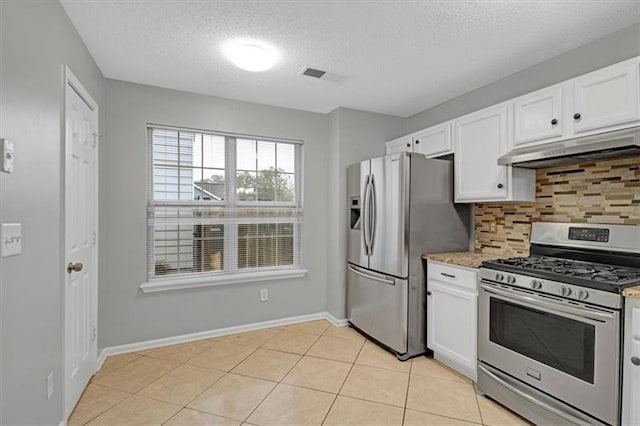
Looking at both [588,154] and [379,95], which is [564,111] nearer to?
[588,154]

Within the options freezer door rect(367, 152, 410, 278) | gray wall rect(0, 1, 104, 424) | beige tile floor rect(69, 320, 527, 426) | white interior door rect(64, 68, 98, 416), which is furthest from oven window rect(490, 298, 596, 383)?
white interior door rect(64, 68, 98, 416)

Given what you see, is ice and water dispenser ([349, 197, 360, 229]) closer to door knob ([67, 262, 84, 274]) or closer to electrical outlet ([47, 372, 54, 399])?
door knob ([67, 262, 84, 274])

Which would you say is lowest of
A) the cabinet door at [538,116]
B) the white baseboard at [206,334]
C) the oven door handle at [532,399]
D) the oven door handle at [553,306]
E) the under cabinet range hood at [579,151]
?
the white baseboard at [206,334]

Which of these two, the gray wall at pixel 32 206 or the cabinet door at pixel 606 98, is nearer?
the gray wall at pixel 32 206

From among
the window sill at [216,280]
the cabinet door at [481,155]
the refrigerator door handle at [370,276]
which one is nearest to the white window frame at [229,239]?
the window sill at [216,280]

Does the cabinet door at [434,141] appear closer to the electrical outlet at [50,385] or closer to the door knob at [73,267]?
the door knob at [73,267]

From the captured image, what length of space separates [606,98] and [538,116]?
39 centimetres

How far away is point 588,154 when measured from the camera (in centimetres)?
204

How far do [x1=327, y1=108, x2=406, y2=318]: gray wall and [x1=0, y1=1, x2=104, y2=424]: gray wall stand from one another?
8.14 ft

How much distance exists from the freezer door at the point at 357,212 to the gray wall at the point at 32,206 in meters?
2.40

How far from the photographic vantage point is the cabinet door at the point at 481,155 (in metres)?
2.55

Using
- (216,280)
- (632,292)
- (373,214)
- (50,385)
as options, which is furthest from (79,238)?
(632,292)

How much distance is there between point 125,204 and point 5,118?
1779 mm

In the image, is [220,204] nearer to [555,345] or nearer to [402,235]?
[402,235]
